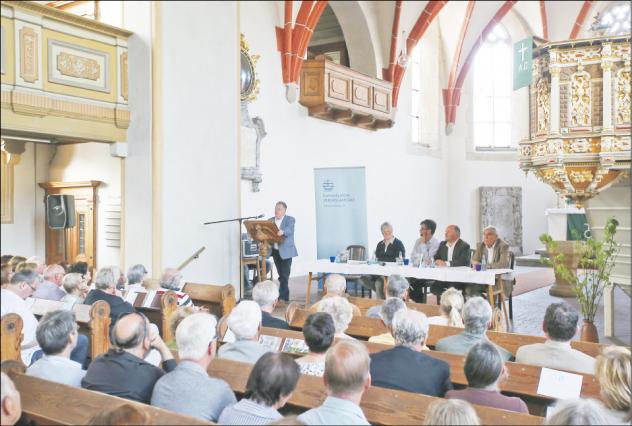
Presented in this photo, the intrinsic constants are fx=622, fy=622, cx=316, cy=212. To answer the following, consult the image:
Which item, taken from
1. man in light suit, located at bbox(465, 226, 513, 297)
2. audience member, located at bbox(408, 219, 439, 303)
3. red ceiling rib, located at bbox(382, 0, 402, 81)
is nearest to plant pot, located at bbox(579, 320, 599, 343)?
man in light suit, located at bbox(465, 226, 513, 297)

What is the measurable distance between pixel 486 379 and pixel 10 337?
2.60 m

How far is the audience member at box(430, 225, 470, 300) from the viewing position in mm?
7672

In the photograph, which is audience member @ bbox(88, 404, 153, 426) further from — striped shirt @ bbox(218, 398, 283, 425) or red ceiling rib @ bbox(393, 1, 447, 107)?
red ceiling rib @ bbox(393, 1, 447, 107)

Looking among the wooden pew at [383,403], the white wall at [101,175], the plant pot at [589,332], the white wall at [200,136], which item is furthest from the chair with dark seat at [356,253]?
the wooden pew at [383,403]

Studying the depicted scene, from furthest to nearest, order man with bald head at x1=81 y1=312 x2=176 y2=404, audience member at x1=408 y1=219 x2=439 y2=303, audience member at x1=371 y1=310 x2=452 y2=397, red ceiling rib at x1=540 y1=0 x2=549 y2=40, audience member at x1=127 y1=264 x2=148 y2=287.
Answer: red ceiling rib at x1=540 y1=0 x2=549 y2=40 < audience member at x1=408 y1=219 x2=439 y2=303 < audience member at x1=127 y1=264 x2=148 y2=287 < audience member at x1=371 y1=310 x2=452 y2=397 < man with bald head at x1=81 y1=312 x2=176 y2=404

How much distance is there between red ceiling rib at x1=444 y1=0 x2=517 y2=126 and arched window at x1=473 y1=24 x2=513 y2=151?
96cm

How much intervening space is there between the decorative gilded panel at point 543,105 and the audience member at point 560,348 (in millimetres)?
5111

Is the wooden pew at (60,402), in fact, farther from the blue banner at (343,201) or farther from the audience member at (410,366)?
the blue banner at (343,201)

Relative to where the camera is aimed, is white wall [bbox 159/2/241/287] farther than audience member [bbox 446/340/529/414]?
Yes

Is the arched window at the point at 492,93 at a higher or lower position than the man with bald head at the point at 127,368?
higher

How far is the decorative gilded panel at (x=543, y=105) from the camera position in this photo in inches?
316

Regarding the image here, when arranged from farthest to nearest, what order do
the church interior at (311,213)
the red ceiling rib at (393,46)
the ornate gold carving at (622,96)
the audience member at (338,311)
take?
the red ceiling rib at (393,46)
the ornate gold carving at (622,96)
the audience member at (338,311)
the church interior at (311,213)

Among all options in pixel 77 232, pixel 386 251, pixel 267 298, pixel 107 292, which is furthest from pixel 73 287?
pixel 386 251

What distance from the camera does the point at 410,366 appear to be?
9.96ft
